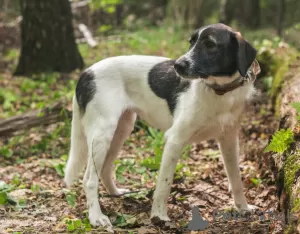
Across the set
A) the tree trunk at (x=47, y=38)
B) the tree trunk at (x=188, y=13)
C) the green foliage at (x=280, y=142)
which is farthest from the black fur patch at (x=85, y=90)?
the tree trunk at (x=188, y=13)

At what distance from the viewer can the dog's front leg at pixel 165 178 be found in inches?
178

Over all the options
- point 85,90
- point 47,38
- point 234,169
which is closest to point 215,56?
point 234,169

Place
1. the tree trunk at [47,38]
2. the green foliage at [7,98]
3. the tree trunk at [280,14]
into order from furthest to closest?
the tree trunk at [280,14] < the tree trunk at [47,38] < the green foliage at [7,98]

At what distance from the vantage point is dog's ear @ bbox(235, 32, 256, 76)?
4.06m

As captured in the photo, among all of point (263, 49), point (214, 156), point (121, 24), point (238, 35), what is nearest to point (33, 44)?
point (263, 49)

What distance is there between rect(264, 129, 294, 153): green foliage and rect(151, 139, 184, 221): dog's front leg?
81 centimetres

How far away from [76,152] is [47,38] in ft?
19.8

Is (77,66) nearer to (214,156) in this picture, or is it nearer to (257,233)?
(214,156)

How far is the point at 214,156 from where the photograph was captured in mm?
6430

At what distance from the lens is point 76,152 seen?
5.12 metres

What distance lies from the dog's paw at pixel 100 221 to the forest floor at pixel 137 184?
0.08 metres

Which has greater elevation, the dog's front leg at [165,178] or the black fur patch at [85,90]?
the black fur patch at [85,90]

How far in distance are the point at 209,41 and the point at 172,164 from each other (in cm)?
117

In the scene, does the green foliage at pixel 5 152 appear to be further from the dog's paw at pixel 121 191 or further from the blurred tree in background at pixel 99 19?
the blurred tree in background at pixel 99 19
